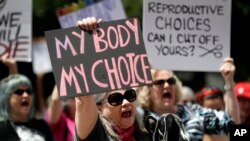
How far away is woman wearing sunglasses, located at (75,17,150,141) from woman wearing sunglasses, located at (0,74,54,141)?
1721 mm

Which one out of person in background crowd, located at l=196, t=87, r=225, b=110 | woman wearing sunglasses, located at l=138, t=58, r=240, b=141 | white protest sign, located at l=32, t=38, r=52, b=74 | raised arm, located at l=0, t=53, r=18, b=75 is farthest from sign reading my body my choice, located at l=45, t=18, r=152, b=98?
white protest sign, located at l=32, t=38, r=52, b=74

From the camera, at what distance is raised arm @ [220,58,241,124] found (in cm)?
705

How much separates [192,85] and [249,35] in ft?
7.97

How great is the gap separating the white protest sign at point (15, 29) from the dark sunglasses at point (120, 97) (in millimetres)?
2380

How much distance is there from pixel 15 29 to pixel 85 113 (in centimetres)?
286

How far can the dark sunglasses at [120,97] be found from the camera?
5723 millimetres

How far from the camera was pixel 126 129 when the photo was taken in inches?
227

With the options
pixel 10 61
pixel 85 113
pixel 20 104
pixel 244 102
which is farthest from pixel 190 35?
pixel 85 113

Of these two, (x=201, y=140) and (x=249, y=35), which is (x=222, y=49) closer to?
(x=201, y=140)

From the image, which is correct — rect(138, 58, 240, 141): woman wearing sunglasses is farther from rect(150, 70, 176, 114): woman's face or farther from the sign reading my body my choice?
the sign reading my body my choice

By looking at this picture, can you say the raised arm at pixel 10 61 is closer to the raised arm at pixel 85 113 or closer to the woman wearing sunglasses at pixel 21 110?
the woman wearing sunglasses at pixel 21 110

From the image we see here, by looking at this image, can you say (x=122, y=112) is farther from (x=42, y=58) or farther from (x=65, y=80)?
(x=42, y=58)

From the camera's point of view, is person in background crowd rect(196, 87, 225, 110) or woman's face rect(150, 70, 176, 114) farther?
person in background crowd rect(196, 87, 225, 110)

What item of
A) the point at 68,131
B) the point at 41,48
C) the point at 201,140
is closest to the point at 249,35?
the point at 41,48
